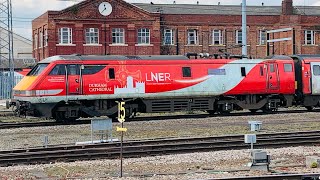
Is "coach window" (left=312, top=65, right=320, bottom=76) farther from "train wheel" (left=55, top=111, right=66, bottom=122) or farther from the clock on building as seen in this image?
the clock on building

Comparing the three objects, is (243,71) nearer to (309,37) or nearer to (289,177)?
(289,177)

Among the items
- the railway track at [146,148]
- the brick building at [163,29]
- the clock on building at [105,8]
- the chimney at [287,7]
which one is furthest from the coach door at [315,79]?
the chimney at [287,7]

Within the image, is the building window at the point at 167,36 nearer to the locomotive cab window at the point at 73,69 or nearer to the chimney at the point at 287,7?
the chimney at the point at 287,7

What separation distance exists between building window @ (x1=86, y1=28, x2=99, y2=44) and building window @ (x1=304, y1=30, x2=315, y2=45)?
20.9 metres

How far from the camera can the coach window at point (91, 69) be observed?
2692 cm

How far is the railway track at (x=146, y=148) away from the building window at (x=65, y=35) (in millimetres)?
34093

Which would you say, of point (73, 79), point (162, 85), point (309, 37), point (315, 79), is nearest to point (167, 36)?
point (309, 37)

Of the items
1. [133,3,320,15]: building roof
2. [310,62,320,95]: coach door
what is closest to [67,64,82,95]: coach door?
[310,62,320,95]: coach door

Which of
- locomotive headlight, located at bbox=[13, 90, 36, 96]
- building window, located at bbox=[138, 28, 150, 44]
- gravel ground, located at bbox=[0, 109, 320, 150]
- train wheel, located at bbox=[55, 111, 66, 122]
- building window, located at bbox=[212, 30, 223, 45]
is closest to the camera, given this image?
gravel ground, located at bbox=[0, 109, 320, 150]

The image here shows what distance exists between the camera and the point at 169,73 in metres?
28.7

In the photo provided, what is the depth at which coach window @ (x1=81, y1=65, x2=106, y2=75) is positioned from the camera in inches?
1060

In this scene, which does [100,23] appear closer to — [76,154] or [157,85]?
[157,85]

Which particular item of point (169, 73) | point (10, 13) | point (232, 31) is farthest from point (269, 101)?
point (232, 31)

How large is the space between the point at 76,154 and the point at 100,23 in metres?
37.1
